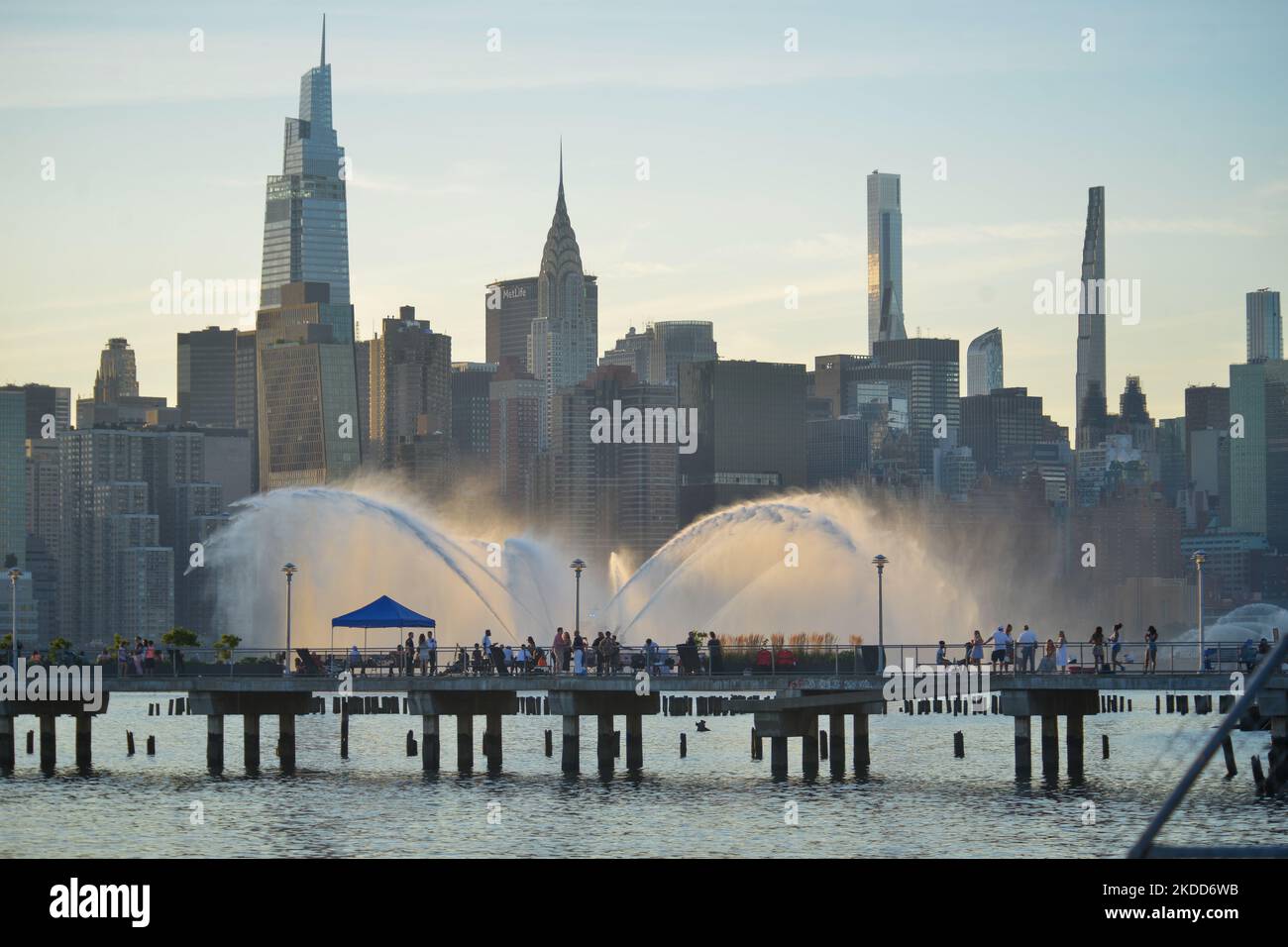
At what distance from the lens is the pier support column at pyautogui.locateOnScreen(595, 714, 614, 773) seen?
64438 millimetres

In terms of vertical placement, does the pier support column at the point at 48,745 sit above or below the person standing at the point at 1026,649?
below

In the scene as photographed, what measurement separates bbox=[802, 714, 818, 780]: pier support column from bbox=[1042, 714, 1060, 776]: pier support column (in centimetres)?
676

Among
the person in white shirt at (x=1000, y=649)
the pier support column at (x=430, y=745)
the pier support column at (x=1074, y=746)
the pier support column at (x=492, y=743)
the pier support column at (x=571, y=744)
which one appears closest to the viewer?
the person in white shirt at (x=1000, y=649)

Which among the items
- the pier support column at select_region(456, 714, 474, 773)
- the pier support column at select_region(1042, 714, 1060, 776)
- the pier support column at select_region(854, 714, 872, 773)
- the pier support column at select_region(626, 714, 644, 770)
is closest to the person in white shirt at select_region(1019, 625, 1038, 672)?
the pier support column at select_region(1042, 714, 1060, 776)

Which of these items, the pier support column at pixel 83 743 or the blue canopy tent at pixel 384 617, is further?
the pier support column at pixel 83 743

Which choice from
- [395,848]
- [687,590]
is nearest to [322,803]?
[395,848]

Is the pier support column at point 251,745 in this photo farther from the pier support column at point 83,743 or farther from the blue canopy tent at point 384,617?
the pier support column at point 83,743

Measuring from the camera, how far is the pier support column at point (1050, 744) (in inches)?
2346

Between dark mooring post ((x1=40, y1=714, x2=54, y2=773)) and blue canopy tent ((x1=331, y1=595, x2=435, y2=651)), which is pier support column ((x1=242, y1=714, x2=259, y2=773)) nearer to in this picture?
blue canopy tent ((x1=331, y1=595, x2=435, y2=651))

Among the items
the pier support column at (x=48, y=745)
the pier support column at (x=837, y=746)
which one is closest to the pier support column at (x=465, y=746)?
the pier support column at (x=837, y=746)

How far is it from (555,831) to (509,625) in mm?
54628

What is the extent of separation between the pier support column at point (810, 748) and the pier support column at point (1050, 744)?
6763 millimetres

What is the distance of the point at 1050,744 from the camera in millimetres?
60469
